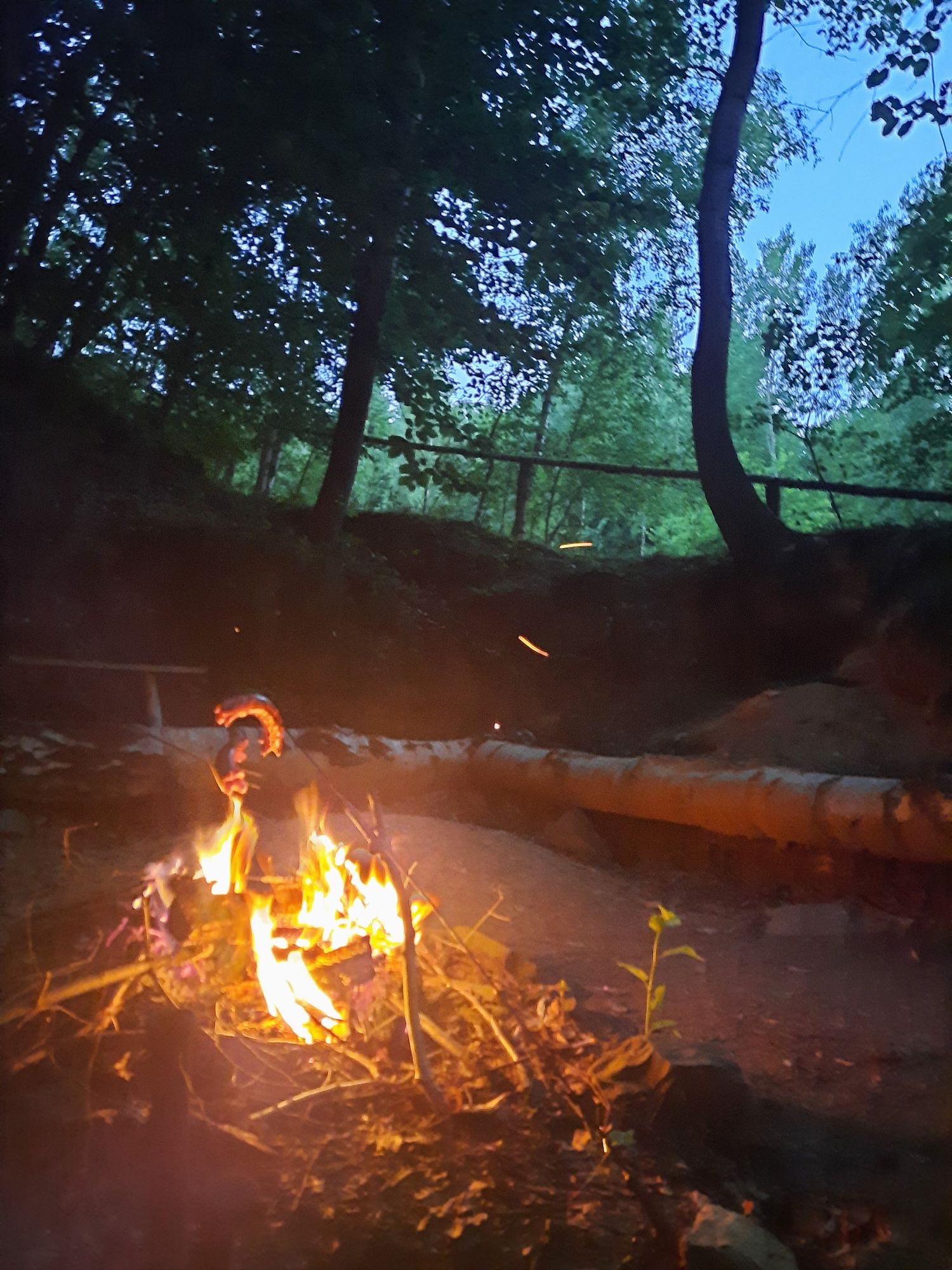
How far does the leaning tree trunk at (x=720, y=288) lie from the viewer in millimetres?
10594

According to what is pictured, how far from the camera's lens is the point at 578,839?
693cm

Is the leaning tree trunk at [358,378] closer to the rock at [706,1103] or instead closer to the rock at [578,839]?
the rock at [578,839]

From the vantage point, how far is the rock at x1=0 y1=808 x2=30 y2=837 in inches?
211

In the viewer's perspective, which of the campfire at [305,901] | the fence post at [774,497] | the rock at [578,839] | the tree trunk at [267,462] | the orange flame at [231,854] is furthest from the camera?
the tree trunk at [267,462]

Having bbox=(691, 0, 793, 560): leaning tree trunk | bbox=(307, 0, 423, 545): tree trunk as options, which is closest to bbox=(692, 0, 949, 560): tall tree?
bbox=(691, 0, 793, 560): leaning tree trunk

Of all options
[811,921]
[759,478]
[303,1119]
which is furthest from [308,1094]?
[759,478]

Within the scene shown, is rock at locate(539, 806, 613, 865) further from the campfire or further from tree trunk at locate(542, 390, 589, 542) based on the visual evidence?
tree trunk at locate(542, 390, 589, 542)

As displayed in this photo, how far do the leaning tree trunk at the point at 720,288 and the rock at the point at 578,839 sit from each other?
4.81 metres

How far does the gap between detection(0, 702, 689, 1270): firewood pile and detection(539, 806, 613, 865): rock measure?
2.69m

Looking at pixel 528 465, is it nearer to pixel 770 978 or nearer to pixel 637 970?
pixel 770 978

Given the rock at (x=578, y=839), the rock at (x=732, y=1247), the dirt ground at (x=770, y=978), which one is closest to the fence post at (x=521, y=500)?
the rock at (x=578, y=839)

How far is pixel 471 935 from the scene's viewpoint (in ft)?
14.6

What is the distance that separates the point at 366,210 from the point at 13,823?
7370 millimetres

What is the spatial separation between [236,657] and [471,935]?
5.29 m
